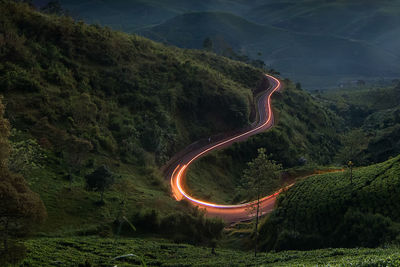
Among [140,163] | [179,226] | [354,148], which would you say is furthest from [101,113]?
[354,148]

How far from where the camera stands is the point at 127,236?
105ft

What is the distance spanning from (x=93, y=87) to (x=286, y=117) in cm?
5776

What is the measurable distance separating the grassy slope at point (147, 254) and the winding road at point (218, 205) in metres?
5.36

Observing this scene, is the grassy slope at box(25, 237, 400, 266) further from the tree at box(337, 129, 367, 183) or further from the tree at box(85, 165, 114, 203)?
the tree at box(337, 129, 367, 183)

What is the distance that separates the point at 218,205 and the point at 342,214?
21.2 m

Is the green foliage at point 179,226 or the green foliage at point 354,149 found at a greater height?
the green foliage at point 354,149

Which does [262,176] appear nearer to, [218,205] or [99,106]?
[218,205]

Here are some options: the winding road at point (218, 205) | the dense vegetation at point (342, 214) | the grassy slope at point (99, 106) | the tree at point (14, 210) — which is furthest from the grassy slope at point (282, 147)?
the tree at point (14, 210)

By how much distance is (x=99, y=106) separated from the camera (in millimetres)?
58438

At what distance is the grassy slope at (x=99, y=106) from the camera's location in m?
36.7

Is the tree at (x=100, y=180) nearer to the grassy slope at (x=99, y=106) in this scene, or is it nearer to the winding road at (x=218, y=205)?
the grassy slope at (x=99, y=106)

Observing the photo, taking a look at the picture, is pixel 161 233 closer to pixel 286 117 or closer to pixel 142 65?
pixel 142 65

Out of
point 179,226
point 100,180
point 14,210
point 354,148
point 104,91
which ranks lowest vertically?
point 179,226

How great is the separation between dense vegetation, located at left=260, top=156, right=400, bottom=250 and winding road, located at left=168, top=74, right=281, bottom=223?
443 cm
